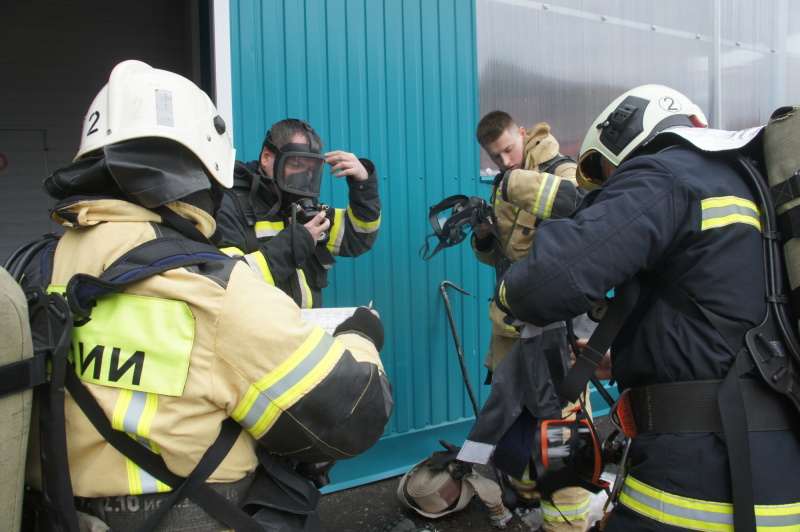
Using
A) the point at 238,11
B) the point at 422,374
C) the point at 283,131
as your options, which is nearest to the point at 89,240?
the point at 283,131

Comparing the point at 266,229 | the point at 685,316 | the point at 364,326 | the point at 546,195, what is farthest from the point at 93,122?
the point at 546,195

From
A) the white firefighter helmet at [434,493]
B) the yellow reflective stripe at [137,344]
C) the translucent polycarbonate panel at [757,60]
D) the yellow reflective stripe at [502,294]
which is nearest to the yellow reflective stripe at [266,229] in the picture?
the yellow reflective stripe at [502,294]

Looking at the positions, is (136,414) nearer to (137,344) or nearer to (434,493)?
(137,344)

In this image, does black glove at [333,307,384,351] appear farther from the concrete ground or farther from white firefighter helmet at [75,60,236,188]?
the concrete ground

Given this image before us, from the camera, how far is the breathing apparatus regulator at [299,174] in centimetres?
281

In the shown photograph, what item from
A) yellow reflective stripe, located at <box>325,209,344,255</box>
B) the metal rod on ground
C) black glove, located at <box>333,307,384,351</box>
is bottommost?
the metal rod on ground

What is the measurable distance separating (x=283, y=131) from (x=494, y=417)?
178 centimetres

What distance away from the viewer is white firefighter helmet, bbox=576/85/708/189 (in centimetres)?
193

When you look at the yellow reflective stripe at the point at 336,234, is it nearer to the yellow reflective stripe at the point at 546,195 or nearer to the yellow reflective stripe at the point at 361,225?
the yellow reflective stripe at the point at 361,225

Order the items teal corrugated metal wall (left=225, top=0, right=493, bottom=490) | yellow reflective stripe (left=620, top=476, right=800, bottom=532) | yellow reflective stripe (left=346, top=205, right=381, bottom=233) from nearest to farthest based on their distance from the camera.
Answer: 1. yellow reflective stripe (left=620, top=476, right=800, bottom=532)
2. yellow reflective stripe (left=346, top=205, right=381, bottom=233)
3. teal corrugated metal wall (left=225, top=0, right=493, bottom=490)

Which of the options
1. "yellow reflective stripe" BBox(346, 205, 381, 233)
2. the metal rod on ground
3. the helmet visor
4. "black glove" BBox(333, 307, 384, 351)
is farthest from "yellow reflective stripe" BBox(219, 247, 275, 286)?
the metal rod on ground

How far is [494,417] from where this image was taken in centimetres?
232

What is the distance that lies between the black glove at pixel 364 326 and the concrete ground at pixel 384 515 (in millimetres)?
1948

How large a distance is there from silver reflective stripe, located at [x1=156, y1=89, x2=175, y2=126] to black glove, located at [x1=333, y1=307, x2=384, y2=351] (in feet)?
2.55
